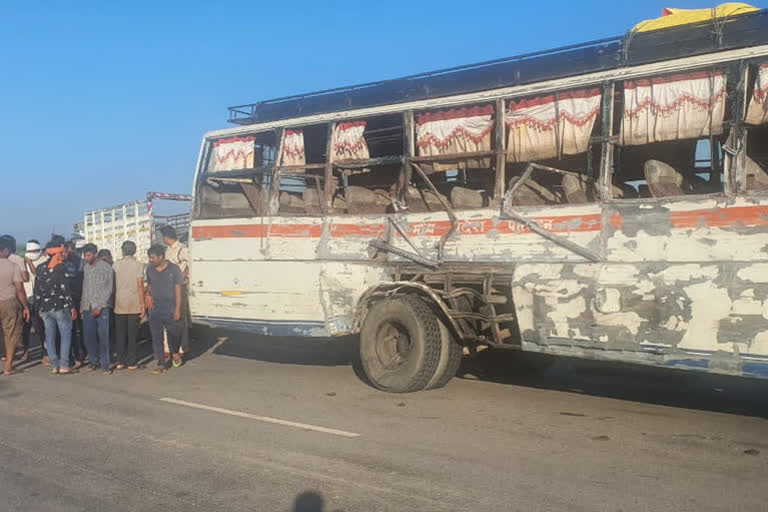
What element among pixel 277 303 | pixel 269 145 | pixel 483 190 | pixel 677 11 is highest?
pixel 677 11

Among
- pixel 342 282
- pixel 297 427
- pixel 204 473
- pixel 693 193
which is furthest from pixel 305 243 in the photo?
pixel 693 193

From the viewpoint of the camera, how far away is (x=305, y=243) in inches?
324

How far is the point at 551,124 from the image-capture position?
6816mm

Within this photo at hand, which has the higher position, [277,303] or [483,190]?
[483,190]

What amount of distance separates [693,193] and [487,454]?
2787 mm

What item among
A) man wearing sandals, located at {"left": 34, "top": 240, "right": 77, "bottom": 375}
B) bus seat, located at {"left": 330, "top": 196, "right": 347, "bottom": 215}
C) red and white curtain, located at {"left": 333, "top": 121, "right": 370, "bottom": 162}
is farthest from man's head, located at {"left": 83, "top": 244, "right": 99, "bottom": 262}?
red and white curtain, located at {"left": 333, "top": 121, "right": 370, "bottom": 162}

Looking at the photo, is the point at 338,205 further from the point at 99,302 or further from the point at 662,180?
the point at 662,180

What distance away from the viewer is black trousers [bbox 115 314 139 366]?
931 cm

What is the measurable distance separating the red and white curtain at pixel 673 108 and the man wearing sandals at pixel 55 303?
706cm

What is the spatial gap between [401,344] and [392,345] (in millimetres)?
110

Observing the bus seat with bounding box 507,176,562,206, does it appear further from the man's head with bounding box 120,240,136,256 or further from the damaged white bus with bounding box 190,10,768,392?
the man's head with bounding box 120,240,136,256

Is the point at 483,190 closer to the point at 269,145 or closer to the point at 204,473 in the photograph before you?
the point at 269,145

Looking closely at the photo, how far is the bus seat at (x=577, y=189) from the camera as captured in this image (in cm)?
662

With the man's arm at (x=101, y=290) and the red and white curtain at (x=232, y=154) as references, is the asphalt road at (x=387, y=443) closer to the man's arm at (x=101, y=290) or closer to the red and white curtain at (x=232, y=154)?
the man's arm at (x=101, y=290)
